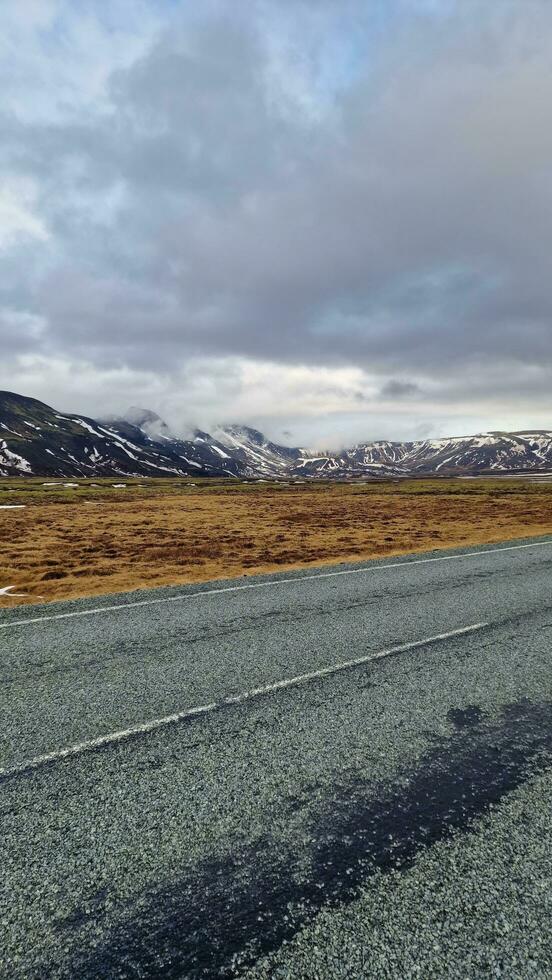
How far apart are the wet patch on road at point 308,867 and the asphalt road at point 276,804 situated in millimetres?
15

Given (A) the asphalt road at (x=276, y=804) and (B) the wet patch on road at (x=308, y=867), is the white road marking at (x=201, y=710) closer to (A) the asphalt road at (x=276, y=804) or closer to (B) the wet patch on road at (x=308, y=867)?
Result: (A) the asphalt road at (x=276, y=804)

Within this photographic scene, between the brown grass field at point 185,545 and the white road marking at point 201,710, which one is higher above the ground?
the white road marking at point 201,710

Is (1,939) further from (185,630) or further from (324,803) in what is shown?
(185,630)

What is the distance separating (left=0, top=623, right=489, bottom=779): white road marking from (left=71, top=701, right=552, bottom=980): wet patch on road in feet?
6.10

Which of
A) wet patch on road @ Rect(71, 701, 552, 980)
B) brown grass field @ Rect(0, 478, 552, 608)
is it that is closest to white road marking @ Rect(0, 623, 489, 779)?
wet patch on road @ Rect(71, 701, 552, 980)

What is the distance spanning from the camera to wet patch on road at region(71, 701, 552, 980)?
2.82 meters

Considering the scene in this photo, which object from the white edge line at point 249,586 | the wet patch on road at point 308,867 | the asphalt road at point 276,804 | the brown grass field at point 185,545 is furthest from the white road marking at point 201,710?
the brown grass field at point 185,545

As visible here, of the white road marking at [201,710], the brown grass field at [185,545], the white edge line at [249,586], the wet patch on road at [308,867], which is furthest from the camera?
the brown grass field at [185,545]

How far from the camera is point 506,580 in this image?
12430mm

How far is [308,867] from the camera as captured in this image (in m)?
3.42

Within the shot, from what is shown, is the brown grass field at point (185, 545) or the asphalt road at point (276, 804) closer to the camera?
the asphalt road at point (276, 804)

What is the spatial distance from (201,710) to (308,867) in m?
2.46

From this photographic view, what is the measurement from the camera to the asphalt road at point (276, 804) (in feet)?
9.41

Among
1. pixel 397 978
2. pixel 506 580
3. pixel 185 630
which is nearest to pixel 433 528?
pixel 506 580
